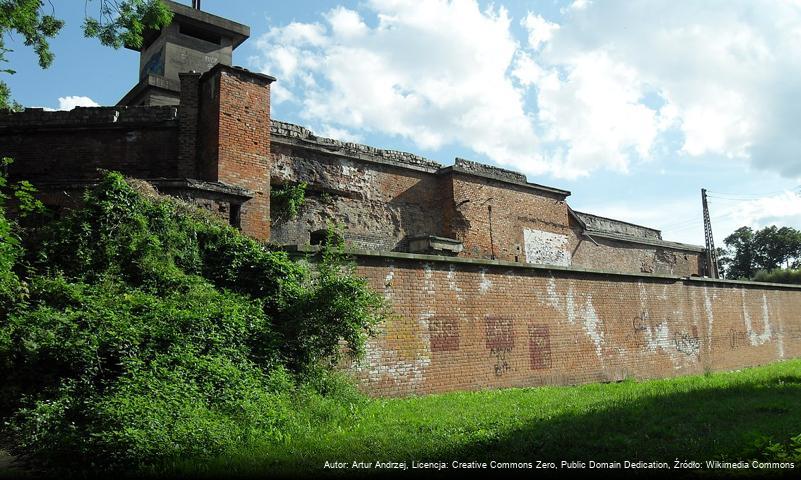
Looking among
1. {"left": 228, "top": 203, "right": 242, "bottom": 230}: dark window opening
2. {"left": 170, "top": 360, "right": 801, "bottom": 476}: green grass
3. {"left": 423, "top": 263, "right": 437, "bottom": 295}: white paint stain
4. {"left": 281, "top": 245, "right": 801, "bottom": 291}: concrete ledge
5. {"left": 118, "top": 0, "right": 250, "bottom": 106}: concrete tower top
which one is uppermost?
{"left": 118, "top": 0, "right": 250, "bottom": 106}: concrete tower top

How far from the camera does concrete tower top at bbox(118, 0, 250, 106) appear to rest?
18828 mm

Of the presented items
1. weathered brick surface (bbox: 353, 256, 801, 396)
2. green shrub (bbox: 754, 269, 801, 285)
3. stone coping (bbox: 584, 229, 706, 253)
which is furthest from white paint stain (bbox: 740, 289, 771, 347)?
green shrub (bbox: 754, 269, 801, 285)

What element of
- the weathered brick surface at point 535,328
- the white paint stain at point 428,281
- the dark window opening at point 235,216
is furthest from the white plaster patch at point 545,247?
the dark window opening at point 235,216

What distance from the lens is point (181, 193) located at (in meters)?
10.3

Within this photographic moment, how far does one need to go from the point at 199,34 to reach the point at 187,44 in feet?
3.10

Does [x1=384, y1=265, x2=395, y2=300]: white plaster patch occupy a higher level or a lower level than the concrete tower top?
lower

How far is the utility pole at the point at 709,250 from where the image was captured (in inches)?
1198

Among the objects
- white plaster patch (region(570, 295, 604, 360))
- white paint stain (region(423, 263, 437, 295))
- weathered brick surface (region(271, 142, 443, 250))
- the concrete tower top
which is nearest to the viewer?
white paint stain (region(423, 263, 437, 295))

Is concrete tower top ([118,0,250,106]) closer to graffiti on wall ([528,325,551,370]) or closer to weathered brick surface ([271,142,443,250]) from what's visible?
weathered brick surface ([271,142,443,250])

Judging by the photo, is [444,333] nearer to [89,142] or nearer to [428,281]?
[428,281]

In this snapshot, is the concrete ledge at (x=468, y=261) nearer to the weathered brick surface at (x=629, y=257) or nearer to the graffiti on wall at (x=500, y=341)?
the graffiti on wall at (x=500, y=341)

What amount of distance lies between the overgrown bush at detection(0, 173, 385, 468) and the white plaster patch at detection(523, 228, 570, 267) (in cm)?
1161

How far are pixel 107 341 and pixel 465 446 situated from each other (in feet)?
13.7

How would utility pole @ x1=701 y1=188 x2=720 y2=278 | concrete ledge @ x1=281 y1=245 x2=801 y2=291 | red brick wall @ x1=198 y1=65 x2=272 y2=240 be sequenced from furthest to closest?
utility pole @ x1=701 y1=188 x2=720 y2=278
red brick wall @ x1=198 y1=65 x2=272 y2=240
concrete ledge @ x1=281 y1=245 x2=801 y2=291
